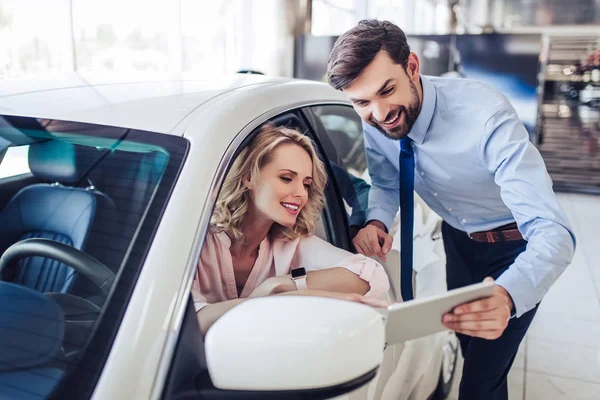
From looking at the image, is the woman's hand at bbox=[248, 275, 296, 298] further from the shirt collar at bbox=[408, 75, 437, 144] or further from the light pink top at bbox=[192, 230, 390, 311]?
the shirt collar at bbox=[408, 75, 437, 144]

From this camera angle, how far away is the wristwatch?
1244 millimetres

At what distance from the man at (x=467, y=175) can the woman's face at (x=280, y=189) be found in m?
0.25

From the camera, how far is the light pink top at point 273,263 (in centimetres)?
126

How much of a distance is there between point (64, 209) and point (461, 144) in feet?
3.15

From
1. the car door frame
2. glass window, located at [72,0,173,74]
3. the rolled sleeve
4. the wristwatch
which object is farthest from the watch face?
glass window, located at [72,0,173,74]

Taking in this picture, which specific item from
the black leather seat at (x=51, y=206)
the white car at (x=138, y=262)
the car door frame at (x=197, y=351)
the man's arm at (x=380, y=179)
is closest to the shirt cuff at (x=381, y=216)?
the man's arm at (x=380, y=179)

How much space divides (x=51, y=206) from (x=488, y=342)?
1.17 meters

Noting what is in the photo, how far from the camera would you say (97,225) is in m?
1.03

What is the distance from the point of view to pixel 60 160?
1.16 m

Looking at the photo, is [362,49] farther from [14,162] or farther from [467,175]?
[14,162]

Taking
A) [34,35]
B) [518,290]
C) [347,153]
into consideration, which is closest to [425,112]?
[347,153]

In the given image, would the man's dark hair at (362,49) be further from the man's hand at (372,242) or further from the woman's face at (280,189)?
the man's hand at (372,242)

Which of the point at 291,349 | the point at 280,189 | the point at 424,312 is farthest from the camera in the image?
the point at 280,189

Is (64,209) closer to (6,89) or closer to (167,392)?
(6,89)
